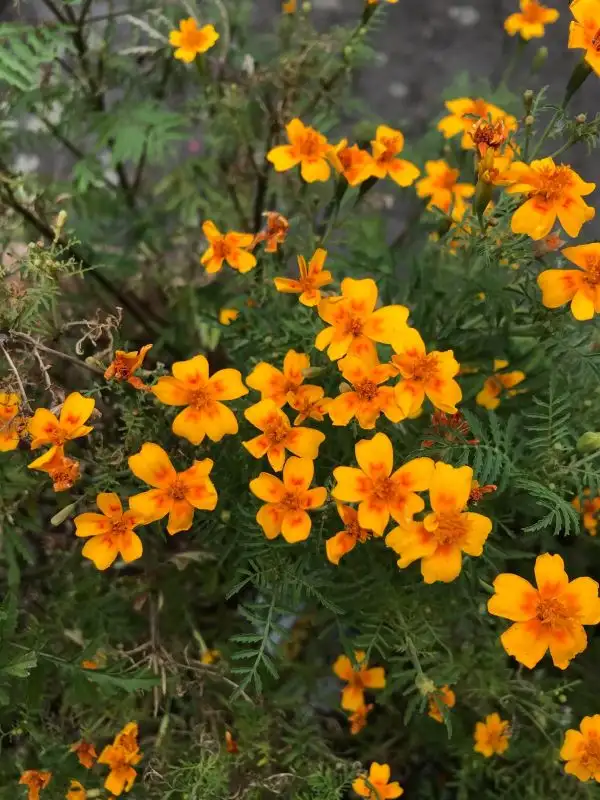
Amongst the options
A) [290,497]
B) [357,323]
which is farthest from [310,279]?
[290,497]

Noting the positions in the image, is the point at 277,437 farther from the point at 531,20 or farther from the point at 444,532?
the point at 531,20

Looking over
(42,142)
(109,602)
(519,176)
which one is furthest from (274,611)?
(42,142)

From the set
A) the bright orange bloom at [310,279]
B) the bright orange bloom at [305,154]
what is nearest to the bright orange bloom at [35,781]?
the bright orange bloom at [310,279]

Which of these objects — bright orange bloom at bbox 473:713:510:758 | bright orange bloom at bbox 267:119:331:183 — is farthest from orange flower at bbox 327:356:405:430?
bright orange bloom at bbox 473:713:510:758

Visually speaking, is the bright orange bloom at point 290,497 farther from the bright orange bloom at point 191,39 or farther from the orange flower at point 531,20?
the orange flower at point 531,20

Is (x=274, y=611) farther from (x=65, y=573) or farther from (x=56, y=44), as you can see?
(x=56, y=44)

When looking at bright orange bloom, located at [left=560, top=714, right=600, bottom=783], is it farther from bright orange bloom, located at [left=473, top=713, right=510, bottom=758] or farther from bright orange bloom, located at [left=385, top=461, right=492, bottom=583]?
bright orange bloom, located at [left=385, top=461, right=492, bottom=583]
